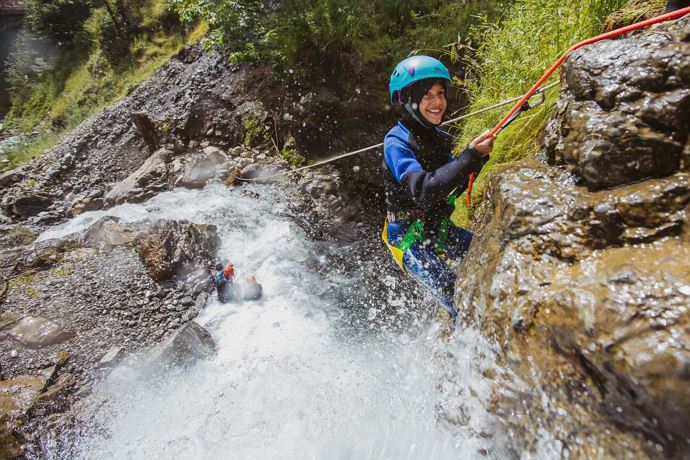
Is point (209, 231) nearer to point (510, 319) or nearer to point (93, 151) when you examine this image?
point (510, 319)

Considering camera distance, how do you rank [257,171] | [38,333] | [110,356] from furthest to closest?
[257,171], [38,333], [110,356]

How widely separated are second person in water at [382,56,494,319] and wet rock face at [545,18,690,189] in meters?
0.52

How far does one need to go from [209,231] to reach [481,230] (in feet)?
19.3

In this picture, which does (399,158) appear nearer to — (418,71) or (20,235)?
(418,71)

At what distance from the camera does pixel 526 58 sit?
3.66 meters

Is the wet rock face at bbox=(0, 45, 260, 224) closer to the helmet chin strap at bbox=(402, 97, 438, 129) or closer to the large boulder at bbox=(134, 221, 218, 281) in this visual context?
the large boulder at bbox=(134, 221, 218, 281)

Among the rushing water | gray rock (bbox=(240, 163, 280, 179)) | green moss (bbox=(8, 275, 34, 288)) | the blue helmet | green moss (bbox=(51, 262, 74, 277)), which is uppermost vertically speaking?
the blue helmet

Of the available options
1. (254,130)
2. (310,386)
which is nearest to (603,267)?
(310,386)

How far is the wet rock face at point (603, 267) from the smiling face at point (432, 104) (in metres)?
0.82

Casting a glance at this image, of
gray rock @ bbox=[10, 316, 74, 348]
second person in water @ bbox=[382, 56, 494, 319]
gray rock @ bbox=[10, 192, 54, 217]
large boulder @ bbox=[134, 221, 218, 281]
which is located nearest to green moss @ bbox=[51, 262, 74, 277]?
gray rock @ bbox=[10, 316, 74, 348]

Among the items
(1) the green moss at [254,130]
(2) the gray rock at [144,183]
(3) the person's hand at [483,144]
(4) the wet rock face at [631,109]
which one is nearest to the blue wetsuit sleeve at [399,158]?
(3) the person's hand at [483,144]

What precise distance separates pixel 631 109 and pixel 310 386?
12.2 ft

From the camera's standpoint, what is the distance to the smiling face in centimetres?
273

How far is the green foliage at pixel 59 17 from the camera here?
1909cm
